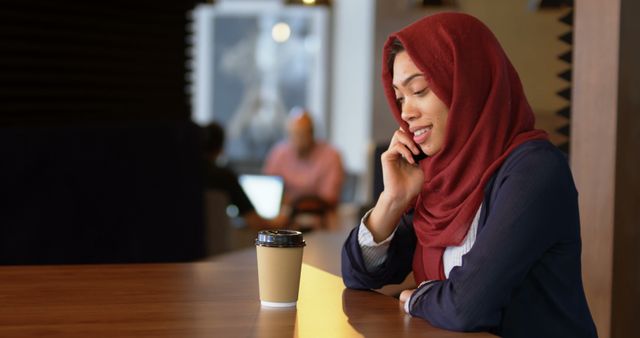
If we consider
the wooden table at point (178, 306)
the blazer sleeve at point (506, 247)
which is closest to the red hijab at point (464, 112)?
the blazer sleeve at point (506, 247)

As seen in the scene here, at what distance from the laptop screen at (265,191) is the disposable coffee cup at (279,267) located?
4.83 m

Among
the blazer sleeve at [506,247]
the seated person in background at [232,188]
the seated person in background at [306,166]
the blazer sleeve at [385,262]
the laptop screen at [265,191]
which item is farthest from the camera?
the seated person in background at [306,166]

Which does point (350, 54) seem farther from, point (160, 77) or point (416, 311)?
point (416, 311)

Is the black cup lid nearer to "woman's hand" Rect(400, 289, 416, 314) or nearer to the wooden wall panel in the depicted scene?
"woman's hand" Rect(400, 289, 416, 314)

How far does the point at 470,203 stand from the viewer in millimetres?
1920

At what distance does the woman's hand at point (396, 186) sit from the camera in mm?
2070

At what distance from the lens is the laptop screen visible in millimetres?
6770

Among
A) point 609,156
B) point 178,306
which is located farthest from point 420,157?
point 609,156

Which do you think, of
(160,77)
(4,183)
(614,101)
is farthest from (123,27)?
(614,101)

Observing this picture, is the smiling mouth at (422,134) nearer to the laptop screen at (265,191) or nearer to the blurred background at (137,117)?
the blurred background at (137,117)

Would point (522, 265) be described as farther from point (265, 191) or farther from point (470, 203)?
point (265, 191)

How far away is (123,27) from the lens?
5285 mm

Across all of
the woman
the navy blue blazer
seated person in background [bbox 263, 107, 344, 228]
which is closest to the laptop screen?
seated person in background [bbox 263, 107, 344, 228]

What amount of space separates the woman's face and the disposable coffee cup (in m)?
0.37
